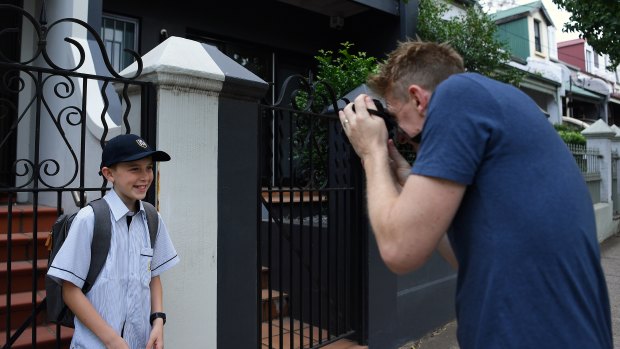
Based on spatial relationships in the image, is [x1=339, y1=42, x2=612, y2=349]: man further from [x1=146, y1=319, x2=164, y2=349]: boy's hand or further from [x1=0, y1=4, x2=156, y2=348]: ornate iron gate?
[x1=0, y1=4, x2=156, y2=348]: ornate iron gate

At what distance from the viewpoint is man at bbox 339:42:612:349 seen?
43.3 inches

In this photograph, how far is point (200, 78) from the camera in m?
2.61

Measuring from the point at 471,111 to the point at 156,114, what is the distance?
1.88 m

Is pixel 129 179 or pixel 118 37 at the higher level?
pixel 118 37

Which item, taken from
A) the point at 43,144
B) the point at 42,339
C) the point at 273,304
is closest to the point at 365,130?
the point at 42,339

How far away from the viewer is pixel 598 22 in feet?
28.3

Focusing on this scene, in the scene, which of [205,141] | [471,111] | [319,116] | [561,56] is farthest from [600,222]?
[561,56]

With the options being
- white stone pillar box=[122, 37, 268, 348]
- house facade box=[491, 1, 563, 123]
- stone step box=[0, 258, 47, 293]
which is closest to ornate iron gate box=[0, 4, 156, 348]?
stone step box=[0, 258, 47, 293]

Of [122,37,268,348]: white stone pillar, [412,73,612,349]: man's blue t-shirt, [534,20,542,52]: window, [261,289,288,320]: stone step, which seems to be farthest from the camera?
[534,20,542,52]: window

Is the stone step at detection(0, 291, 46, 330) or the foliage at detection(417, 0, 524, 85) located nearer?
the stone step at detection(0, 291, 46, 330)

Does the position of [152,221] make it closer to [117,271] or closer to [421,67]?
[117,271]

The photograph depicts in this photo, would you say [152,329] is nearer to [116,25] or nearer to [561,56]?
[116,25]

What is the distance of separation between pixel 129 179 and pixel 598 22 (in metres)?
9.49

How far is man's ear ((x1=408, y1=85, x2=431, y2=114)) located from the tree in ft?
29.5
